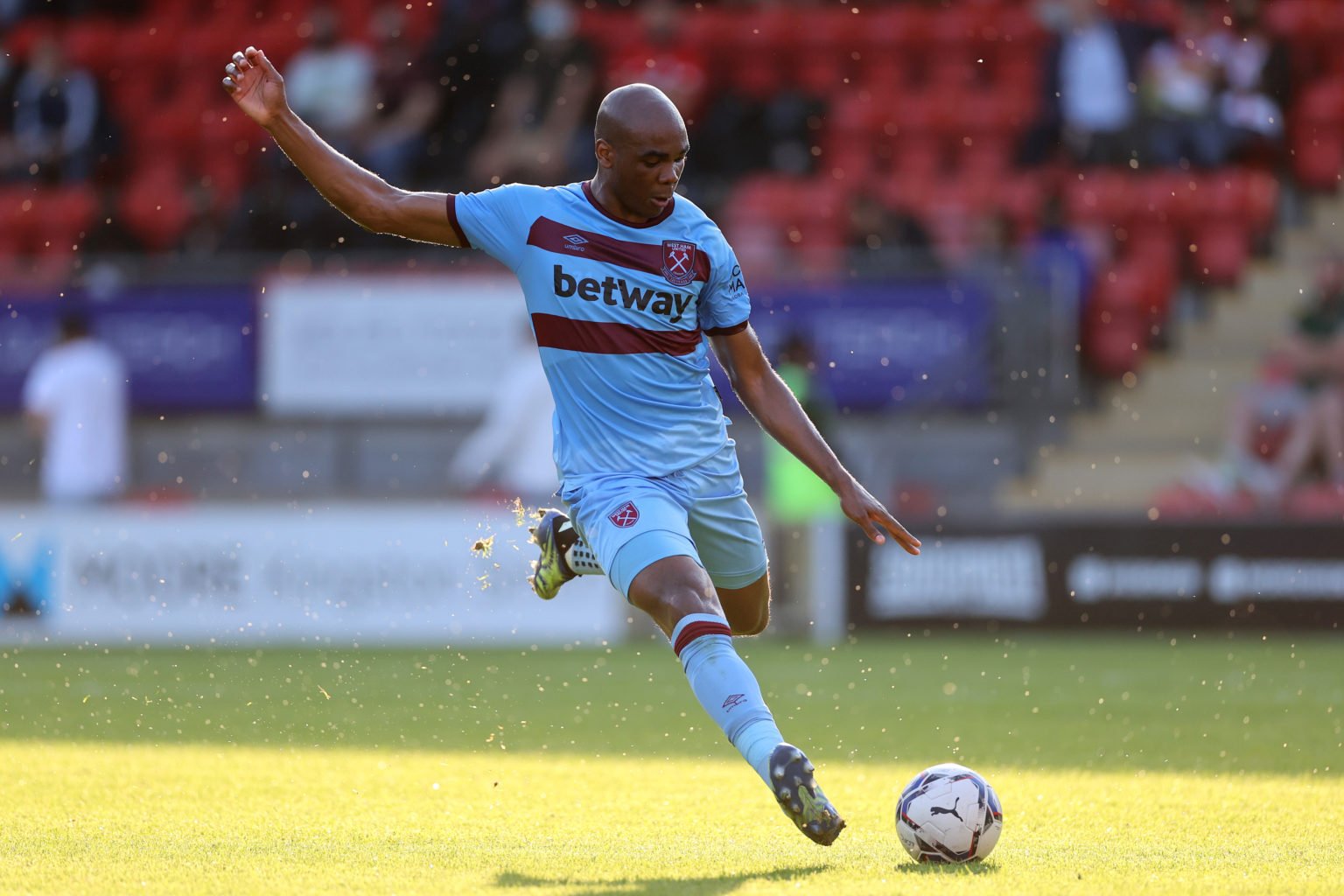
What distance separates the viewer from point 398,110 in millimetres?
17594

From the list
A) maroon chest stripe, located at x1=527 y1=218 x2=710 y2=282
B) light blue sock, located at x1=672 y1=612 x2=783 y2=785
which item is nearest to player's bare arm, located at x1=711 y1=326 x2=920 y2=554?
maroon chest stripe, located at x1=527 y1=218 x2=710 y2=282

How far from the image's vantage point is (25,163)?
18453 millimetres

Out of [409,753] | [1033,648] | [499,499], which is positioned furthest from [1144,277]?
[409,753]

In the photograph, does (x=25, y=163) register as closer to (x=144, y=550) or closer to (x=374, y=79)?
(x=374, y=79)

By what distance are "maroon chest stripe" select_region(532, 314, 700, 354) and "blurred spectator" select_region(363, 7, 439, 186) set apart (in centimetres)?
1092

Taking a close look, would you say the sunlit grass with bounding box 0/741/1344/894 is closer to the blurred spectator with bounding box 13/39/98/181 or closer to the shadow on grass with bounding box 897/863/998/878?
the shadow on grass with bounding box 897/863/998/878

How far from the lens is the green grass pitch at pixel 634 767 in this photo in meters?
5.14

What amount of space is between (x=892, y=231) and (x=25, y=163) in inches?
347

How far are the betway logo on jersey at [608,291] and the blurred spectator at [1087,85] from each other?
10814mm

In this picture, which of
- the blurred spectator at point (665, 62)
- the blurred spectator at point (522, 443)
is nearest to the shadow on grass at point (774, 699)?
the blurred spectator at point (522, 443)

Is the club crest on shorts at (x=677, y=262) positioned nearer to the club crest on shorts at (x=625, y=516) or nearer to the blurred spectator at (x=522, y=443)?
the club crest on shorts at (x=625, y=516)

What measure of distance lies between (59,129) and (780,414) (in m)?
14.3

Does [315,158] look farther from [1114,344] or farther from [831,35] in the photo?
[831,35]

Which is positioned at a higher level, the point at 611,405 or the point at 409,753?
the point at 611,405
